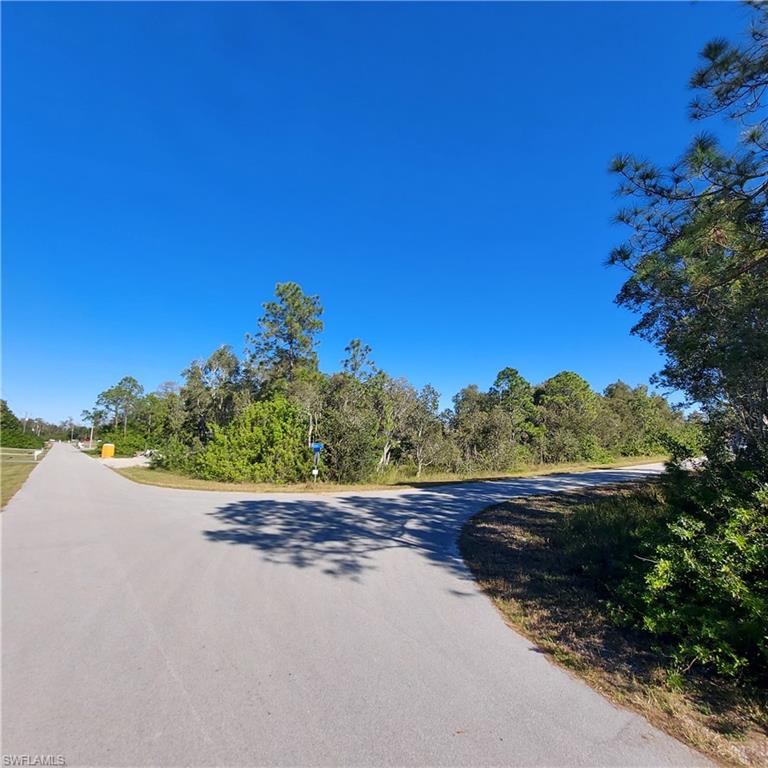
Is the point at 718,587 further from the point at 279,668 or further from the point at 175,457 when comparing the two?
the point at 175,457

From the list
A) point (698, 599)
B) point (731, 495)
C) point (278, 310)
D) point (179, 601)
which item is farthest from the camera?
point (278, 310)

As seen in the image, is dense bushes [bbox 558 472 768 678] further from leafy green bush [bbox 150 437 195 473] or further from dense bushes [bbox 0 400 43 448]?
dense bushes [bbox 0 400 43 448]

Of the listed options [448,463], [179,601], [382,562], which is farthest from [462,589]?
[448,463]

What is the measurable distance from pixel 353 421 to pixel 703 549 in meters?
12.7

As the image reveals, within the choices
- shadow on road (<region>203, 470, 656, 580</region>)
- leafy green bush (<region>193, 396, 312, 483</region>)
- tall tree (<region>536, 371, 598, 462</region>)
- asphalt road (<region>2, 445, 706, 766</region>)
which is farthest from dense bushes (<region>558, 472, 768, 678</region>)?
tall tree (<region>536, 371, 598, 462</region>)

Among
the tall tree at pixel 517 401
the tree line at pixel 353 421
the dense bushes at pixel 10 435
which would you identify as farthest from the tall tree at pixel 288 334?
the dense bushes at pixel 10 435

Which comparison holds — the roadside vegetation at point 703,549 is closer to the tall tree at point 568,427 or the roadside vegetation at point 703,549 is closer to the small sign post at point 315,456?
the small sign post at point 315,456

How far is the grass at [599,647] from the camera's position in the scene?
7.41 feet

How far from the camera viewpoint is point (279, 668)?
109 inches

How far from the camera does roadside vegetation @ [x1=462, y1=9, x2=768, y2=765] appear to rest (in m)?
2.61

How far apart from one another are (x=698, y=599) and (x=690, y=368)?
4186 millimetres

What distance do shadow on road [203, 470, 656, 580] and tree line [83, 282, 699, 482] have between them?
13.5 ft

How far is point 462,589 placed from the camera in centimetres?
446

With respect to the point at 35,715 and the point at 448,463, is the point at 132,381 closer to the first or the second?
the point at 448,463
